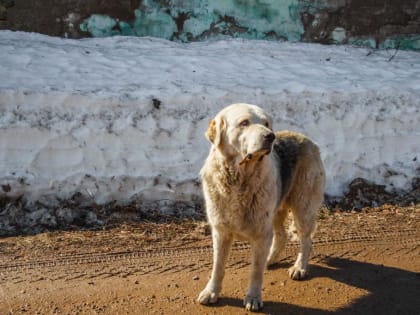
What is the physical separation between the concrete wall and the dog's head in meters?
6.68

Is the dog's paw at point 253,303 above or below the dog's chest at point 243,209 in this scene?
below

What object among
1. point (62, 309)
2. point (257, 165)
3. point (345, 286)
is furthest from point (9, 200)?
point (345, 286)

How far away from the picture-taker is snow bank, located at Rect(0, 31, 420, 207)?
7.23 metres

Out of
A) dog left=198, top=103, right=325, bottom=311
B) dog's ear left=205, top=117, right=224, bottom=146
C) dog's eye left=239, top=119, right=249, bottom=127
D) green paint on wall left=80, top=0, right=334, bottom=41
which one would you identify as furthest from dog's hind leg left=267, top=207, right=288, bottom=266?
green paint on wall left=80, top=0, right=334, bottom=41

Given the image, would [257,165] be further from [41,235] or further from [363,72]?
[363,72]

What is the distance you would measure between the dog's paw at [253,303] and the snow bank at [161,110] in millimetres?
2672

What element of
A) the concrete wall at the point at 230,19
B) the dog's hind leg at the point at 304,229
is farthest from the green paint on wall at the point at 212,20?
the dog's hind leg at the point at 304,229

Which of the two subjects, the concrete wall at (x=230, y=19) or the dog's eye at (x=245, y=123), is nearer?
the dog's eye at (x=245, y=123)

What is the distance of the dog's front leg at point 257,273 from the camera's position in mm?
4629

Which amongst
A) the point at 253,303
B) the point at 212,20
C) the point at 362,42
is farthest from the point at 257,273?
the point at 362,42

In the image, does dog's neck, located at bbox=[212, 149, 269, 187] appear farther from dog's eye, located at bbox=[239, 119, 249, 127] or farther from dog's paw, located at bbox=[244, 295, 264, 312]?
dog's paw, located at bbox=[244, 295, 264, 312]

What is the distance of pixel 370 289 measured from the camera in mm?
5113

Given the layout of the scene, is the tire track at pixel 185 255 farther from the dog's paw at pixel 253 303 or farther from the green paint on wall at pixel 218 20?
the green paint on wall at pixel 218 20

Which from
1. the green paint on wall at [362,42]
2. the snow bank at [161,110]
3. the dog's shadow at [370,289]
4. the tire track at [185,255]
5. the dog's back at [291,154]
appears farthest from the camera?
the green paint on wall at [362,42]
